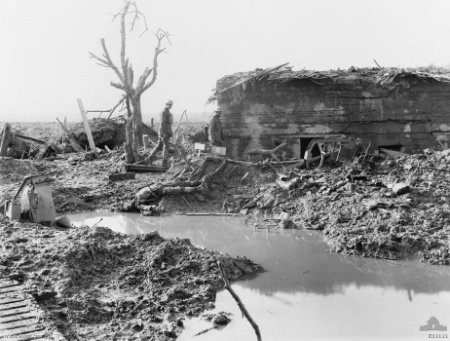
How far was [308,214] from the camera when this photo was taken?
11453 millimetres

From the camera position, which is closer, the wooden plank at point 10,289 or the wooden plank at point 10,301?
the wooden plank at point 10,301

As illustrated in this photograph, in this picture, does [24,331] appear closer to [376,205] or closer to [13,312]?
[13,312]

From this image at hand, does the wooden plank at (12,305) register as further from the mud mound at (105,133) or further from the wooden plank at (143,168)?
the mud mound at (105,133)

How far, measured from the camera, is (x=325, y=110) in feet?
54.2

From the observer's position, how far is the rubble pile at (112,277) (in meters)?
6.29

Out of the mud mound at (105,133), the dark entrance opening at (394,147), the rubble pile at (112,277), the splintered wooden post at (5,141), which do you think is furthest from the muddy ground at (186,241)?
the mud mound at (105,133)

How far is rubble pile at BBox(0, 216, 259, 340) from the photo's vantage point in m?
6.29

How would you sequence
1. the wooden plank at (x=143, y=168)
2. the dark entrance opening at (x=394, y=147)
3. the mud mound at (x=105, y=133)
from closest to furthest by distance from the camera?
the wooden plank at (x=143, y=168) → the dark entrance opening at (x=394, y=147) → the mud mound at (x=105, y=133)

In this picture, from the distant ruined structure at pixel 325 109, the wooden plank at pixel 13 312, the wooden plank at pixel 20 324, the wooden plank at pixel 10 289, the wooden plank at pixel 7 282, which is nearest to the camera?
the wooden plank at pixel 20 324

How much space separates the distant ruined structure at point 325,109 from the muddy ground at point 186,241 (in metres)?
2.37

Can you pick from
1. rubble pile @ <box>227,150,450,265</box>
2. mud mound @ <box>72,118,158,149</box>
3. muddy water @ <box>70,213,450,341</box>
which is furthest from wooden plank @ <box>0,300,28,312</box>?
mud mound @ <box>72,118,158,149</box>

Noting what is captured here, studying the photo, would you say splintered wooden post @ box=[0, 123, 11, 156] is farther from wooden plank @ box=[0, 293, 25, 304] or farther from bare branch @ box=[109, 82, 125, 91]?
wooden plank @ box=[0, 293, 25, 304]

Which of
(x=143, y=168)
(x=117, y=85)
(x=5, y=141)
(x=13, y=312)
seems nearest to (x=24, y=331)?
(x=13, y=312)

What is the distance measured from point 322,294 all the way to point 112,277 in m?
2.89
